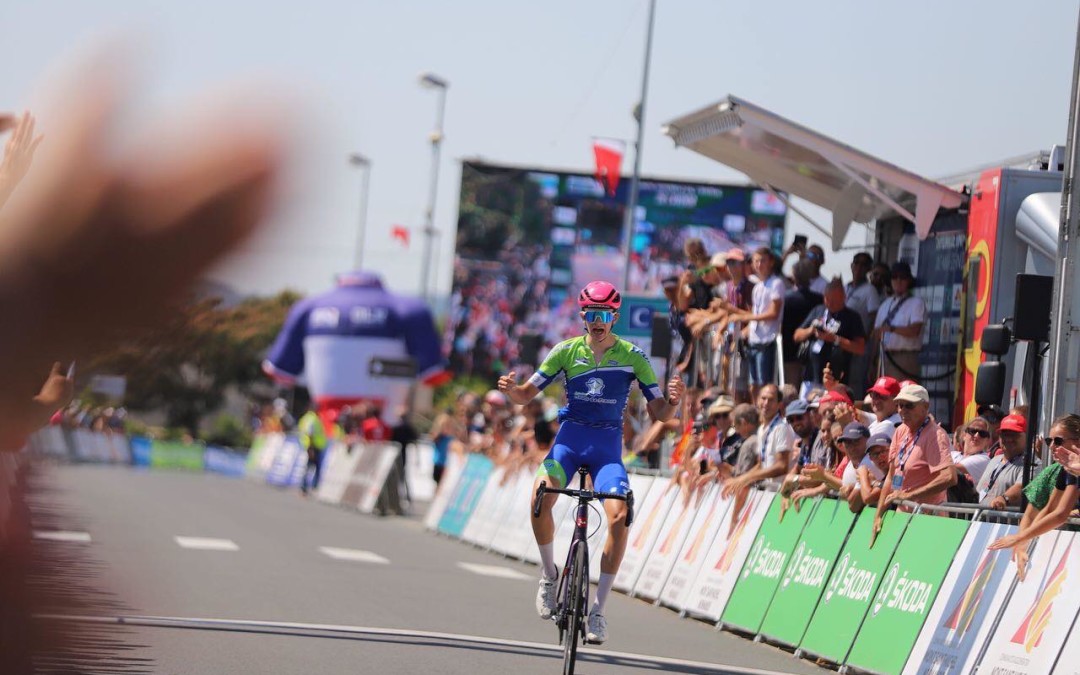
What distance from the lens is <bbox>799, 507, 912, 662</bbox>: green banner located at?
1116 centimetres

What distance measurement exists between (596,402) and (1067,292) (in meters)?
3.89

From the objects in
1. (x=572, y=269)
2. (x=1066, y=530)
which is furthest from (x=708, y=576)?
(x=572, y=269)

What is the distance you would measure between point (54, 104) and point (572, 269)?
153 feet

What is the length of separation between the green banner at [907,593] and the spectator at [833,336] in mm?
4568

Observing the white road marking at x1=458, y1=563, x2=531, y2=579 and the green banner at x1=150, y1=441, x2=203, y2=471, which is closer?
the white road marking at x1=458, y1=563, x2=531, y2=579

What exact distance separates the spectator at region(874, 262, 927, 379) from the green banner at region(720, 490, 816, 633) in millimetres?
2484

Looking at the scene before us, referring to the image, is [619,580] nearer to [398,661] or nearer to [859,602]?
[859,602]

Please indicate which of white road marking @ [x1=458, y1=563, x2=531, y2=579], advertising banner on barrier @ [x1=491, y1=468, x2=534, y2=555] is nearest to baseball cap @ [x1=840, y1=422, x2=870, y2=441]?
white road marking @ [x1=458, y1=563, x2=531, y2=579]

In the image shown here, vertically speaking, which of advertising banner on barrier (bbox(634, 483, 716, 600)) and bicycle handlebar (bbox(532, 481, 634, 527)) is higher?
bicycle handlebar (bbox(532, 481, 634, 527))

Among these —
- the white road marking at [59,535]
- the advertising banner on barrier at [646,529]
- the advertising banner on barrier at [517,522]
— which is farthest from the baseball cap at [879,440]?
the white road marking at [59,535]

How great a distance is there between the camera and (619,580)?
17.3 metres

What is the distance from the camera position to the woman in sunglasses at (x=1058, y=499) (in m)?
8.92

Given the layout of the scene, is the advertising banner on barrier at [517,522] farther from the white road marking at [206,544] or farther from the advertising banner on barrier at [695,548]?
the advertising banner on barrier at [695,548]

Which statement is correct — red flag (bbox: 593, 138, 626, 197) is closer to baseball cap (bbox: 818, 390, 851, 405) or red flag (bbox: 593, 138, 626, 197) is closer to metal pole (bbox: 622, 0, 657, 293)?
metal pole (bbox: 622, 0, 657, 293)
